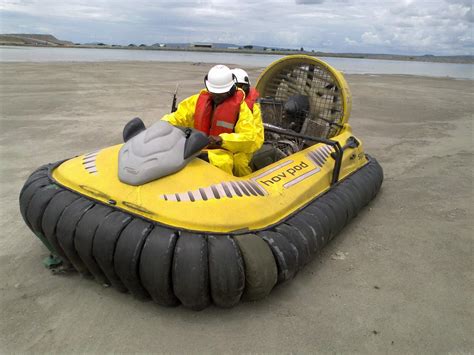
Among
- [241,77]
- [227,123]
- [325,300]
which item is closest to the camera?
[325,300]

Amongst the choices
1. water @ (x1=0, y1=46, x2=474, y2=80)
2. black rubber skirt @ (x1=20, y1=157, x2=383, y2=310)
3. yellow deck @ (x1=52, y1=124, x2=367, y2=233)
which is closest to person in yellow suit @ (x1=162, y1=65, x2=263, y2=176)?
yellow deck @ (x1=52, y1=124, x2=367, y2=233)

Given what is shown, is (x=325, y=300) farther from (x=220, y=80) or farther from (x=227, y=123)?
(x=220, y=80)

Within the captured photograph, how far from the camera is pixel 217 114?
2.56 m

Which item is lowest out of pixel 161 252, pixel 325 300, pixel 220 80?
pixel 325 300

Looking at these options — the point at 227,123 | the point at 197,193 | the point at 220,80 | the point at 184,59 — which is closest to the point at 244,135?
the point at 227,123

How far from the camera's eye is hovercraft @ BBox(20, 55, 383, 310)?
1.83 m

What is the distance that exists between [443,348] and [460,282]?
26.6 inches

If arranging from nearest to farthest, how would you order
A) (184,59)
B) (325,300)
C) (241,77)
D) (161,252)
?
(161,252)
(325,300)
(241,77)
(184,59)

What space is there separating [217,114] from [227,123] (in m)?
0.09

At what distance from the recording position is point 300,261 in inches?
84.1

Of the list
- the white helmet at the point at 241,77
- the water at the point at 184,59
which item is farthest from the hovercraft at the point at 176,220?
the water at the point at 184,59

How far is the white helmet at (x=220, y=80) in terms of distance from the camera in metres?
2.45

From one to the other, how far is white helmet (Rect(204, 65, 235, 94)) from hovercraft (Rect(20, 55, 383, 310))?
1.28 ft

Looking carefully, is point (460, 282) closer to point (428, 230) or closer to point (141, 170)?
point (428, 230)
